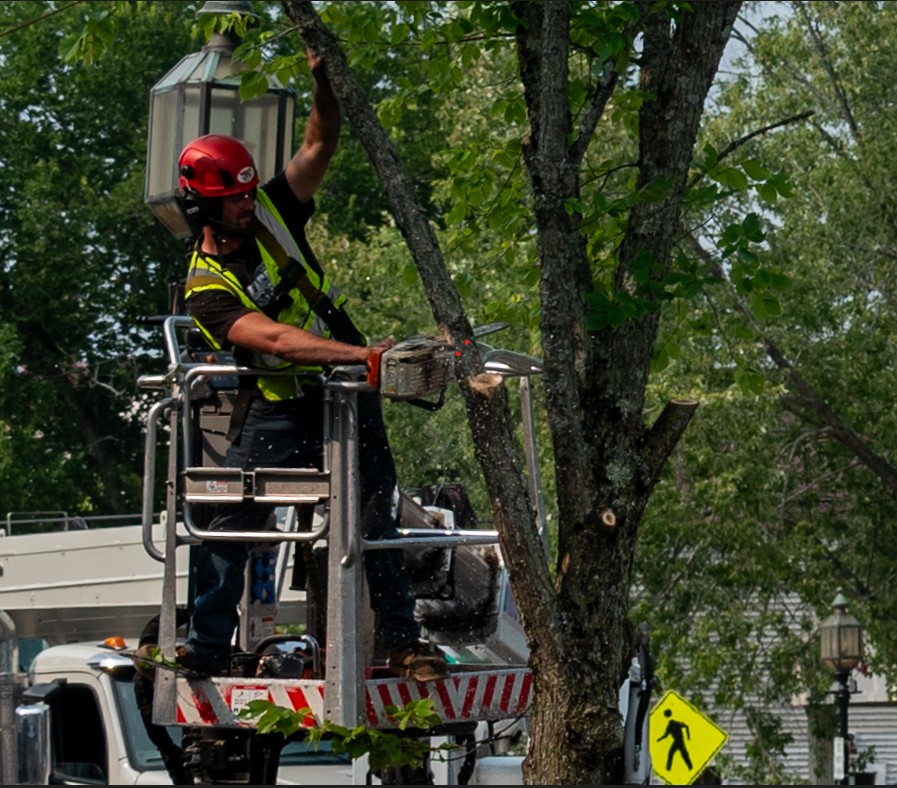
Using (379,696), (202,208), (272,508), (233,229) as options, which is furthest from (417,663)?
(202,208)

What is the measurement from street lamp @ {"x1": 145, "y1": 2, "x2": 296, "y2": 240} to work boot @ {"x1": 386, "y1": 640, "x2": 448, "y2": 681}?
3551mm

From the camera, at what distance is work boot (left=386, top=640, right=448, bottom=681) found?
6.85 metres

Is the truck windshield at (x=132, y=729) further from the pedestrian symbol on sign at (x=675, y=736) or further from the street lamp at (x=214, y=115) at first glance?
the pedestrian symbol on sign at (x=675, y=736)

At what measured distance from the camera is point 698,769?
1459 cm

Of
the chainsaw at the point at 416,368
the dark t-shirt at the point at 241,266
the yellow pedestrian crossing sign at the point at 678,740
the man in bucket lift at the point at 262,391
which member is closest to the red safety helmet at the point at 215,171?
the man in bucket lift at the point at 262,391

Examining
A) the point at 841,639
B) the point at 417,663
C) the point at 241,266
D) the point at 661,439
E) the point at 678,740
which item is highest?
the point at 241,266

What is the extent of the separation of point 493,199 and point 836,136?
14296mm

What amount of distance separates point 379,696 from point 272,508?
2.65 ft

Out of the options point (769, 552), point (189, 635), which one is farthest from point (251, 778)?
point (769, 552)

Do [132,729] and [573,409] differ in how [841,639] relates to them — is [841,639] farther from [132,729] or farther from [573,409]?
[573,409]

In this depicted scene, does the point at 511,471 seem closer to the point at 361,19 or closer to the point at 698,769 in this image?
the point at 361,19

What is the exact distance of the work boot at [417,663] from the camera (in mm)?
6852

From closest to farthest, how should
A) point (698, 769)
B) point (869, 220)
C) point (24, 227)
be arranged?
point (698, 769), point (869, 220), point (24, 227)

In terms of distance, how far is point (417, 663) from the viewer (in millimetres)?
6863
